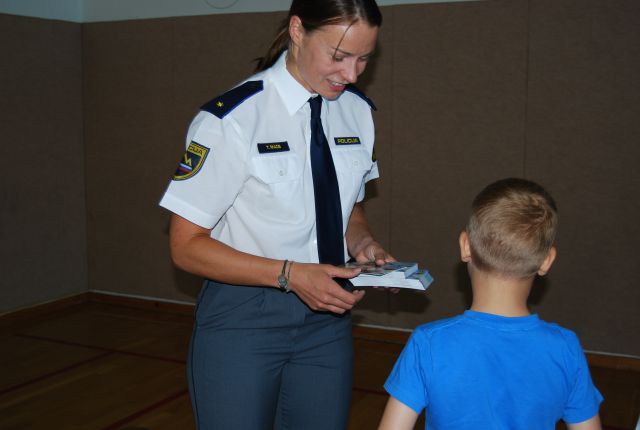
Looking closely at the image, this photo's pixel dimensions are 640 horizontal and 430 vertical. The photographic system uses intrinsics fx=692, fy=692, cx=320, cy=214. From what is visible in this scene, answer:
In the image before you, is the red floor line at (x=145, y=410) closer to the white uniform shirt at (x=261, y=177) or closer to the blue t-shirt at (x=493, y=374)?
the white uniform shirt at (x=261, y=177)

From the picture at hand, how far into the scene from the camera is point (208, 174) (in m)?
1.70

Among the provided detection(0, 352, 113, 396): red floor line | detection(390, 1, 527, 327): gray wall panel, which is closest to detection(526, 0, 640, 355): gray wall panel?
detection(390, 1, 527, 327): gray wall panel

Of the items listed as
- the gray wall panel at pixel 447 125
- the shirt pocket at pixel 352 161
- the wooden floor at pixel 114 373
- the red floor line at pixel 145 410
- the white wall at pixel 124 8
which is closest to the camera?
the shirt pocket at pixel 352 161

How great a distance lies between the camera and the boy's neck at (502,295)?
4.75 ft

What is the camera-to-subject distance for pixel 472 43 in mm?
4633

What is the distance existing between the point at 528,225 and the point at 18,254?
498cm

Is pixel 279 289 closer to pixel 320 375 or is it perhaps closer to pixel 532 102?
pixel 320 375

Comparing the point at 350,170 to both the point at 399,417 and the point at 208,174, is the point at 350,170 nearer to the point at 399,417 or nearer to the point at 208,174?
the point at 208,174

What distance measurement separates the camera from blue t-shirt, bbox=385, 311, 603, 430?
1397mm

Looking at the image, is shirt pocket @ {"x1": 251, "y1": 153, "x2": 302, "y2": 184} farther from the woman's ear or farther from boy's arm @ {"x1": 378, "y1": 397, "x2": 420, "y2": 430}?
boy's arm @ {"x1": 378, "y1": 397, "x2": 420, "y2": 430}

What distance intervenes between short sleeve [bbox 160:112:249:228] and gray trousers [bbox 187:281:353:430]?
22 centimetres

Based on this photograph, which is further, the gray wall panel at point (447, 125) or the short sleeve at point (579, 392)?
the gray wall panel at point (447, 125)

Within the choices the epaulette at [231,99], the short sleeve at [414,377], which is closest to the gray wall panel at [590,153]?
the epaulette at [231,99]

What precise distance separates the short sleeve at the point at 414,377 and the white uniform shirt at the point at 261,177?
1.66 feet
